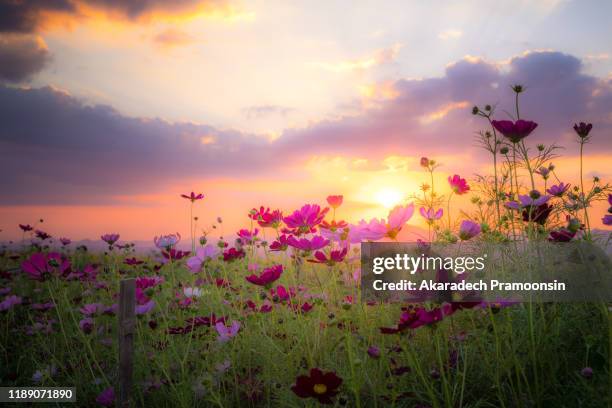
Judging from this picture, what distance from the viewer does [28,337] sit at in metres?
3.58

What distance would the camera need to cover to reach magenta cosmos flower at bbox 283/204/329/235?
2.25 m

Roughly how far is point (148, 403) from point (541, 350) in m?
1.97

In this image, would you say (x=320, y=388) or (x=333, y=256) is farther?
(x=333, y=256)

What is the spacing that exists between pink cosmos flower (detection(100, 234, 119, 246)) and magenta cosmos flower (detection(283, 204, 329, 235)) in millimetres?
1998

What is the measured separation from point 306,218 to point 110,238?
6.94 feet

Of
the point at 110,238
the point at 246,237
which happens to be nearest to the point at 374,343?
the point at 246,237

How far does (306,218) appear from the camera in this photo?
2.26 m

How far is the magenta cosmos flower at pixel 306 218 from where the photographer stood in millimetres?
2250

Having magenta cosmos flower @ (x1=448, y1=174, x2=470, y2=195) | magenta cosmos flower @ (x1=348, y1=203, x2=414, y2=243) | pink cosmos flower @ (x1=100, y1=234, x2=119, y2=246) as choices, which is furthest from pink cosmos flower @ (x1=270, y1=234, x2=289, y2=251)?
pink cosmos flower @ (x1=100, y1=234, x2=119, y2=246)

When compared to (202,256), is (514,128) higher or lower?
higher

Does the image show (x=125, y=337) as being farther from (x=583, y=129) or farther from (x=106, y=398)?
(x=583, y=129)

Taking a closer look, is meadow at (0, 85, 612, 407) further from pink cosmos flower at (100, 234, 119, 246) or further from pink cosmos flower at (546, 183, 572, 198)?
pink cosmos flower at (100, 234, 119, 246)

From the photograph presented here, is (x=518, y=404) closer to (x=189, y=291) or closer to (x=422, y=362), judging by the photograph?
(x=422, y=362)

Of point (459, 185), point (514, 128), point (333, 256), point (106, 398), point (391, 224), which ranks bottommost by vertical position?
point (106, 398)
